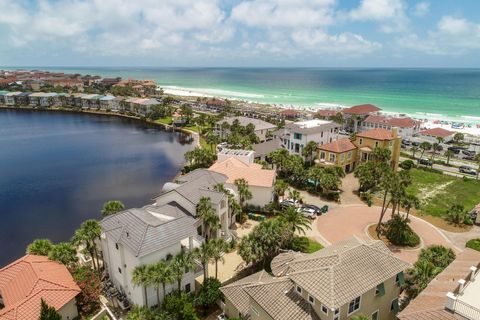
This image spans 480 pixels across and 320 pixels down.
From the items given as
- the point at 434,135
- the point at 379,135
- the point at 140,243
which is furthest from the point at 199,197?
the point at 434,135

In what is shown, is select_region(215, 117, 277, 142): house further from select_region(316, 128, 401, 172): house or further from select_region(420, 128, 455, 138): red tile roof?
select_region(420, 128, 455, 138): red tile roof

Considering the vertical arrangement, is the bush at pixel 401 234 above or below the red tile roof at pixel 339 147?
below

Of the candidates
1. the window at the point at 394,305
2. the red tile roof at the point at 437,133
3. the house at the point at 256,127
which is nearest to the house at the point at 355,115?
the red tile roof at the point at 437,133

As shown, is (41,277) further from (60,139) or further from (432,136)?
(432,136)

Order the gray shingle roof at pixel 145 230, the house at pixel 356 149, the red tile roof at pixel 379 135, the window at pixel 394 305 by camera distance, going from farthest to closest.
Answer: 1. the red tile roof at pixel 379 135
2. the house at pixel 356 149
3. the gray shingle roof at pixel 145 230
4. the window at pixel 394 305

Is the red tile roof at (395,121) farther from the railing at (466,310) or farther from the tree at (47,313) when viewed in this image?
the tree at (47,313)

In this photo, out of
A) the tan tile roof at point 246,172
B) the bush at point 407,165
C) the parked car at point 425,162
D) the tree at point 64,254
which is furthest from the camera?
the parked car at point 425,162

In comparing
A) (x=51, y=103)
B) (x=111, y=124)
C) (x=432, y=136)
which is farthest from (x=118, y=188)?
(x=51, y=103)
